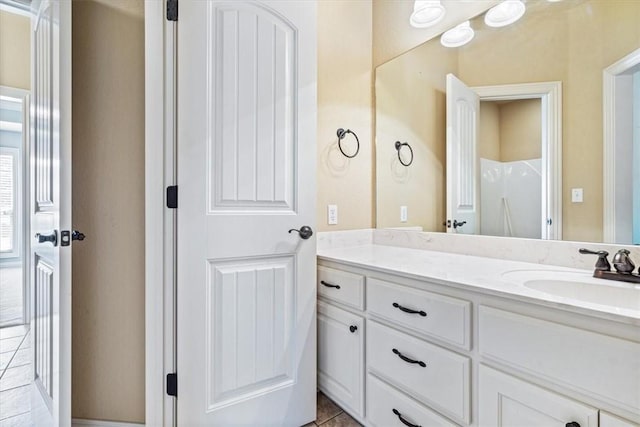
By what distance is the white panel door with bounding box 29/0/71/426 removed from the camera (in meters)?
1.25

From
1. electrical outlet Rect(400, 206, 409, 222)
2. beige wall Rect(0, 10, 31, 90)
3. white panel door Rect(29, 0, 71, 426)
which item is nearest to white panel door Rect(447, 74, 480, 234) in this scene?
electrical outlet Rect(400, 206, 409, 222)

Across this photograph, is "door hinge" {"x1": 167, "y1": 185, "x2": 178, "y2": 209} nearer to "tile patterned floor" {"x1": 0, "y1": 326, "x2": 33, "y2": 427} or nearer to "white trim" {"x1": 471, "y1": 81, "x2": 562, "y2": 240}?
"tile patterned floor" {"x1": 0, "y1": 326, "x2": 33, "y2": 427}

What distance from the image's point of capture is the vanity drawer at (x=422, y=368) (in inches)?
41.0

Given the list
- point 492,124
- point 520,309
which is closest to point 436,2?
point 492,124

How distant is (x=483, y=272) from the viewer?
1.20 metres

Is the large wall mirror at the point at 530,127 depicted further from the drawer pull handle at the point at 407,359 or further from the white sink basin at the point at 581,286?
the drawer pull handle at the point at 407,359

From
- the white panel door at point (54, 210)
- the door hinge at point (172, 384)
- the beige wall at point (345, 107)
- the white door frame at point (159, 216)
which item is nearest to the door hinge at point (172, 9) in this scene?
the white door frame at point (159, 216)

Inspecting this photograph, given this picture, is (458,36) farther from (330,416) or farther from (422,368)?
(330,416)

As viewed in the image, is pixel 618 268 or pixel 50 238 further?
pixel 50 238

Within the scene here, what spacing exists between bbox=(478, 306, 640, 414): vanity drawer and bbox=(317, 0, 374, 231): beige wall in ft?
3.78

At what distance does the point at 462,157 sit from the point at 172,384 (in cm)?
181

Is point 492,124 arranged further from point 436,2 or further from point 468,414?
point 468,414

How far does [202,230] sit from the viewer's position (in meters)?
1.28

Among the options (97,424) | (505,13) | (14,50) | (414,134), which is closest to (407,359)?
(414,134)
